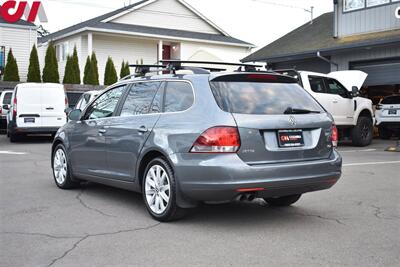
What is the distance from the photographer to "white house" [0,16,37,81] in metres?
32.0

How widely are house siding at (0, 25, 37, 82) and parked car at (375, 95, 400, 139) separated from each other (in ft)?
72.3

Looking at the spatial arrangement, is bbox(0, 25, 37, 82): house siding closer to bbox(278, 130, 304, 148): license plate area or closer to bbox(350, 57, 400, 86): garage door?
bbox(350, 57, 400, 86): garage door

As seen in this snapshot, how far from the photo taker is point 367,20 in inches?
792

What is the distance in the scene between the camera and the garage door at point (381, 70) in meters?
19.0

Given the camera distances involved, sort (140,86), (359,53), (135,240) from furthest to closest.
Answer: (359,53) → (140,86) → (135,240)

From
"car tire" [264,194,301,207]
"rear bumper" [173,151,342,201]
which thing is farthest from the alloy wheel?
"car tire" [264,194,301,207]

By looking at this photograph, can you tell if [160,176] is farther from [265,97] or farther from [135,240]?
[265,97]

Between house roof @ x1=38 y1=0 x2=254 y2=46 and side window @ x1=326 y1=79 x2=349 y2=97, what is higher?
house roof @ x1=38 y1=0 x2=254 y2=46

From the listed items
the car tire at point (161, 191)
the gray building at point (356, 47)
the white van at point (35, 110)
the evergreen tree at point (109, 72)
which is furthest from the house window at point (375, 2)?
the car tire at point (161, 191)

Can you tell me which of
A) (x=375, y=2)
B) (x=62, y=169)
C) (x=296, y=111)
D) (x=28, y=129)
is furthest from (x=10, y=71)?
(x=296, y=111)

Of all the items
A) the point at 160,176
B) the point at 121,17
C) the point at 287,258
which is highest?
the point at 121,17

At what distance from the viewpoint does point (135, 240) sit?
203 inches

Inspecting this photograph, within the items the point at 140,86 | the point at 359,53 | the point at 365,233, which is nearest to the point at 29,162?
the point at 140,86

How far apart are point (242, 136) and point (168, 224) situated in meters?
1.27
